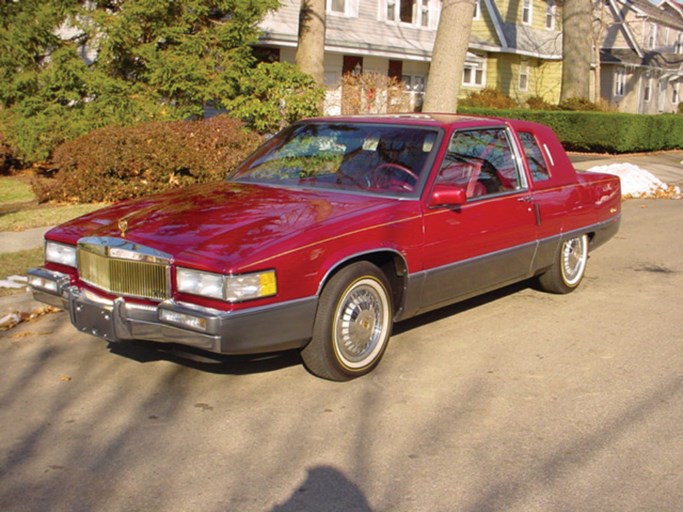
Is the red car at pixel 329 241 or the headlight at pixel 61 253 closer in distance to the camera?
the red car at pixel 329 241

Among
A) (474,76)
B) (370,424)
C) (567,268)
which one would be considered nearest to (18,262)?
(370,424)

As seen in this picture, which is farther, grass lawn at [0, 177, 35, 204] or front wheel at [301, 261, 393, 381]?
grass lawn at [0, 177, 35, 204]

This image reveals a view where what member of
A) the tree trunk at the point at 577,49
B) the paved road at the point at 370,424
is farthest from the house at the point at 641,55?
the paved road at the point at 370,424

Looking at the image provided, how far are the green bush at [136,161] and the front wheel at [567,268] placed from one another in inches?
236

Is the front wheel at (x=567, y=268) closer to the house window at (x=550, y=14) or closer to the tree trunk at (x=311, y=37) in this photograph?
the tree trunk at (x=311, y=37)

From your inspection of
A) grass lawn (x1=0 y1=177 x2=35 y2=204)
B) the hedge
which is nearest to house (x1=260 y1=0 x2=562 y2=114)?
the hedge

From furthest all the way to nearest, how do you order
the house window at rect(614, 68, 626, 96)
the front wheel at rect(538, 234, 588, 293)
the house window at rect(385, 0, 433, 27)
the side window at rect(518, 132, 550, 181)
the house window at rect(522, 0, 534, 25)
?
the house window at rect(614, 68, 626, 96) < the house window at rect(522, 0, 534, 25) < the house window at rect(385, 0, 433, 27) < the front wheel at rect(538, 234, 588, 293) < the side window at rect(518, 132, 550, 181)

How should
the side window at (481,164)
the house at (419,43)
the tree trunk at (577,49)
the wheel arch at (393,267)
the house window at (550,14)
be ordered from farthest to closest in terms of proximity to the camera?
the house window at (550,14) < the tree trunk at (577,49) < the house at (419,43) < the side window at (481,164) < the wheel arch at (393,267)

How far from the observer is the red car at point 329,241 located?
490 cm

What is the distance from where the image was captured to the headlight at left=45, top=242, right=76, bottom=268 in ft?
18.4

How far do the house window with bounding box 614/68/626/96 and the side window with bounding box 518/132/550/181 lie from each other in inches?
1612

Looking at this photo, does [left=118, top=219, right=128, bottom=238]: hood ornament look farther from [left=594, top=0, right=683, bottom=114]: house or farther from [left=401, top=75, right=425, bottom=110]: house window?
[left=594, top=0, right=683, bottom=114]: house

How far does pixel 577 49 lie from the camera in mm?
29234

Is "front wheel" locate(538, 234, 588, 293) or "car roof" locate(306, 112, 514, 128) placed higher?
"car roof" locate(306, 112, 514, 128)
